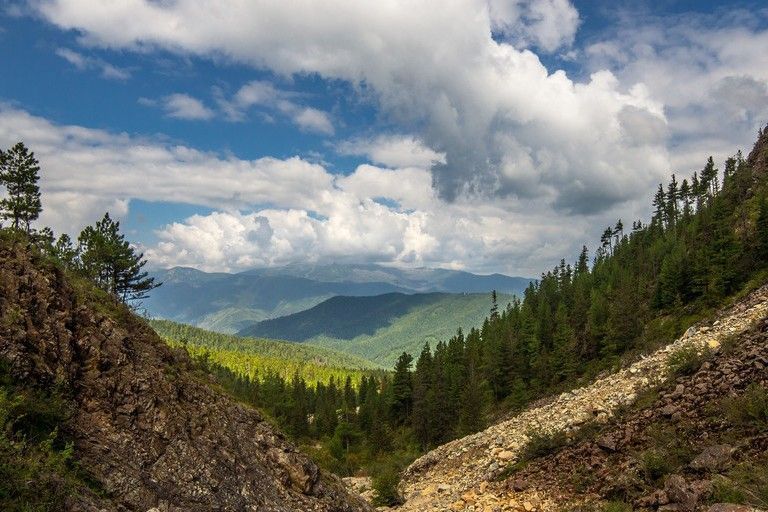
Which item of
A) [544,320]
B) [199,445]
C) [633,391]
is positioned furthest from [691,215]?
[199,445]

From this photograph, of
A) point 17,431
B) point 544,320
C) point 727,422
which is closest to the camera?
point 17,431

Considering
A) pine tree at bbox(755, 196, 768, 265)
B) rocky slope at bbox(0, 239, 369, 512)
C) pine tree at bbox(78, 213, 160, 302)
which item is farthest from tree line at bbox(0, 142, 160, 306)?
pine tree at bbox(755, 196, 768, 265)

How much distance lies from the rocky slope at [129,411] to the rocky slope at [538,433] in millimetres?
8786

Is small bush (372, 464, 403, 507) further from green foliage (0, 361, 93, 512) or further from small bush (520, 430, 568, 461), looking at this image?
green foliage (0, 361, 93, 512)

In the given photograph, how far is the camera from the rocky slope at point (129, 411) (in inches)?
523

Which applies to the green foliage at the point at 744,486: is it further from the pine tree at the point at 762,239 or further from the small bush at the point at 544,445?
the pine tree at the point at 762,239

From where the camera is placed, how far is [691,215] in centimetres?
12181

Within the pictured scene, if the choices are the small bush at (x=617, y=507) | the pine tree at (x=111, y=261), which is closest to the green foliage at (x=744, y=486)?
the small bush at (x=617, y=507)

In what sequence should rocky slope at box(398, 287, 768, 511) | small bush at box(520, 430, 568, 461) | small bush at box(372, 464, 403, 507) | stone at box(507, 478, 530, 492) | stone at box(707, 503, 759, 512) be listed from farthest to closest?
small bush at box(372, 464, 403, 507) < small bush at box(520, 430, 568, 461) < stone at box(507, 478, 530, 492) < rocky slope at box(398, 287, 768, 511) < stone at box(707, 503, 759, 512)

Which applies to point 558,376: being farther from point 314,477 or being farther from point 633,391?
point 314,477

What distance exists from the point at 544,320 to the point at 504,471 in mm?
79479

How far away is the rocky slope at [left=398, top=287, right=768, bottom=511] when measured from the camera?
19859 mm

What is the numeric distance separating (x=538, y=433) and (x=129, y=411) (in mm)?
21775

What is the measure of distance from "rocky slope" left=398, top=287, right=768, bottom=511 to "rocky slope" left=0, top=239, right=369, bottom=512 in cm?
879
